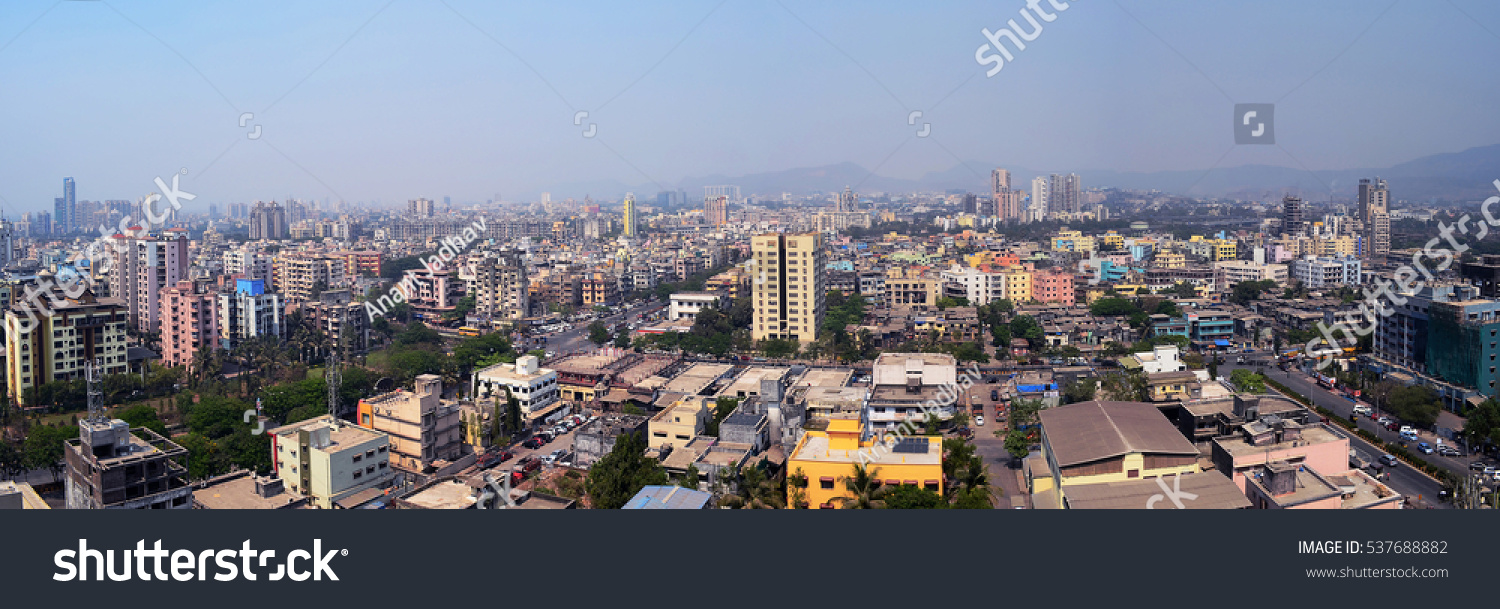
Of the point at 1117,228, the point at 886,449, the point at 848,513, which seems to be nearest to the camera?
the point at 848,513

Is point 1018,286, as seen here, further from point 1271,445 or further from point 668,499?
point 668,499

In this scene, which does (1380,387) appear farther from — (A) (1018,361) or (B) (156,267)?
(B) (156,267)

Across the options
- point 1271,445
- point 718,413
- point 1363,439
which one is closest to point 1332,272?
point 1363,439

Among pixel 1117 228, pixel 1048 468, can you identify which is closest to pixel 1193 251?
pixel 1117 228

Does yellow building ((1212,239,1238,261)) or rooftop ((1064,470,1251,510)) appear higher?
yellow building ((1212,239,1238,261))

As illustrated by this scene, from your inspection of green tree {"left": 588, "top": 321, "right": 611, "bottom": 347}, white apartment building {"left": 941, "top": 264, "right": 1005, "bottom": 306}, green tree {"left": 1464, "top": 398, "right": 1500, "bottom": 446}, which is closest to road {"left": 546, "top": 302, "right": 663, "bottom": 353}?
green tree {"left": 588, "top": 321, "right": 611, "bottom": 347}

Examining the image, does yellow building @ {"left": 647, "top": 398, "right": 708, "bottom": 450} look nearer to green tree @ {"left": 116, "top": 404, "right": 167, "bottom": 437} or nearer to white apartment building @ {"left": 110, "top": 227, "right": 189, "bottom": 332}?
green tree @ {"left": 116, "top": 404, "right": 167, "bottom": 437}

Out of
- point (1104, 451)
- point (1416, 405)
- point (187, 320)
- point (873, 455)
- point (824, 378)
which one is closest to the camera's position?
point (1104, 451)
